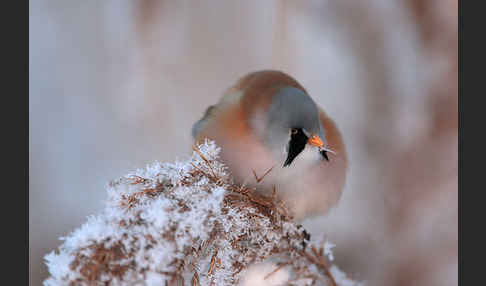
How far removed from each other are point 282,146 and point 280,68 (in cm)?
62

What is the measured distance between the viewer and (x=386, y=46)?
3.35ft

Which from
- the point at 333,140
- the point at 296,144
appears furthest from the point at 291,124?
the point at 333,140

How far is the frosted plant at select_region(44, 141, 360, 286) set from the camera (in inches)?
15.8

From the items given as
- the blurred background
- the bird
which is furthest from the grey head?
the blurred background

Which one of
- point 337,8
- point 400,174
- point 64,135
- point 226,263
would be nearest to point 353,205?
point 400,174

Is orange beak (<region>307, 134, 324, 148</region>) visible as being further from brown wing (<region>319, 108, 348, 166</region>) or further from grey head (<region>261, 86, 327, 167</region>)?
brown wing (<region>319, 108, 348, 166</region>)

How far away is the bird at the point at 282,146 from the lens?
58cm

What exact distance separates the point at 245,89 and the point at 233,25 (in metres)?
0.46

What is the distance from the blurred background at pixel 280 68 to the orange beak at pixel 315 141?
584 mm

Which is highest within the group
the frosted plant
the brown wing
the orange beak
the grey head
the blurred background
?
the blurred background

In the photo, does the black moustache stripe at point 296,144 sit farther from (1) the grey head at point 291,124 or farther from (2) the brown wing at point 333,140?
(2) the brown wing at point 333,140

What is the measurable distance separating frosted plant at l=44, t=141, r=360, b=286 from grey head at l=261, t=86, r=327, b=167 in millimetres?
94

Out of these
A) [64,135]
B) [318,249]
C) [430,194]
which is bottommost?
[318,249]
